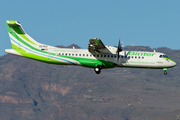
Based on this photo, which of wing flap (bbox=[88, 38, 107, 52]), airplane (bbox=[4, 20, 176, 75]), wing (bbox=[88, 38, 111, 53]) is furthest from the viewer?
airplane (bbox=[4, 20, 176, 75])

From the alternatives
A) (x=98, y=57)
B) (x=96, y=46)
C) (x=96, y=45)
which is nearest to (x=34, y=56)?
(x=98, y=57)

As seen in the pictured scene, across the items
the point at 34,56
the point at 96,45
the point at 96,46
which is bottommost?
the point at 34,56

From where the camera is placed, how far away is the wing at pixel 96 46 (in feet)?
169

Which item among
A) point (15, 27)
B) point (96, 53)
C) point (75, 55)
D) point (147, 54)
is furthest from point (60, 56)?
point (147, 54)

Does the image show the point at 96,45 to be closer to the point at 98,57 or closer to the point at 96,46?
the point at 96,46

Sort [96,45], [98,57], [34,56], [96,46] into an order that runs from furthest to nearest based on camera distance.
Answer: [34,56] < [98,57] < [96,46] < [96,45]

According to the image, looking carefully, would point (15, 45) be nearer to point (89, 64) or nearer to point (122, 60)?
point (89, 64)

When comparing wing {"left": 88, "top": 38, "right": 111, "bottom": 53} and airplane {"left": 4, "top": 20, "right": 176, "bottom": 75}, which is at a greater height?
wing {"left": 88, "top": 38, "right": 111, "bottom": 53}

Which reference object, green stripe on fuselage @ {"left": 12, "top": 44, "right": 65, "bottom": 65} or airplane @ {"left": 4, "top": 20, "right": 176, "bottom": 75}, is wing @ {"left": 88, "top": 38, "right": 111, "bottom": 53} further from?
green stripe on fuselage @ {"left": 12, "top": 44, "right": 65, "bottom": 65}

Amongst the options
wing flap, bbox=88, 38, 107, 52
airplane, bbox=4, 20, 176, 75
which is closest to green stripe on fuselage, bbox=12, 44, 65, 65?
airplane, bbox=4, 20, 176, 75

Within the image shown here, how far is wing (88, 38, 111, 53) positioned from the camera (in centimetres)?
5153

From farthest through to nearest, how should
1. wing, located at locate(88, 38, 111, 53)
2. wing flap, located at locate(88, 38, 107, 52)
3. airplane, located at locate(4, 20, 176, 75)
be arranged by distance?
airplane, located at locate(4, 20, 176, 75)
wing, located at locate(88, 38, 111, 53)
wing flap, located at locate(88, 38, 107, 52)

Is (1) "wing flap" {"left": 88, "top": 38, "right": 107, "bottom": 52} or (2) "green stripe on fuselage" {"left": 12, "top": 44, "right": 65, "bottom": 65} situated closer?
(1) "wing flap" {"left": 88, "top": 38, "right": 107, "bottom": 52}

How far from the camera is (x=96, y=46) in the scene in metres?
54.0
